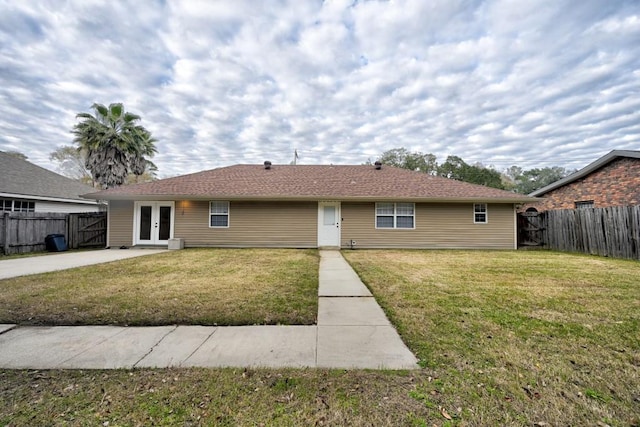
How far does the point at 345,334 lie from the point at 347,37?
35.2 ft

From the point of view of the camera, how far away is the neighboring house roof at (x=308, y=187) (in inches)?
453

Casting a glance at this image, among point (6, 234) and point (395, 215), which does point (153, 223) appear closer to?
point (6, 234)

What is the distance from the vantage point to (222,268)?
679 centimetres

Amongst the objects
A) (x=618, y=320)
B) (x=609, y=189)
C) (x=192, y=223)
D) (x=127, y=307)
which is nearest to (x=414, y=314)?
(x=618, y=320)

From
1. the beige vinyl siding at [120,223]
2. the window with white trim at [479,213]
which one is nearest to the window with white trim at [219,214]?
the beige vinyl siding at [120,223]

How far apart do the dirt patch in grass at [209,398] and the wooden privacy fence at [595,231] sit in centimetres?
1106

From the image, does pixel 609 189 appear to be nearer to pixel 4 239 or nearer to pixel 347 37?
pixel 347 37

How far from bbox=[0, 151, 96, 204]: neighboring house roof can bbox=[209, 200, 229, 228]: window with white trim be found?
570cm

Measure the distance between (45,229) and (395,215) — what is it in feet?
48.1

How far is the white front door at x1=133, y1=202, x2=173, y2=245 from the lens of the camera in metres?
12.0

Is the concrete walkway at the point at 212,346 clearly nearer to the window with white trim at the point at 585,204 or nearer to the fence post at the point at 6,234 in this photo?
the fence post at the point at 6,234

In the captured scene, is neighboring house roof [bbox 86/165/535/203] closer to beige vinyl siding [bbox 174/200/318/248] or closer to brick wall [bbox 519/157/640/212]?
beige vinyl siding [bbox 174/200/318/248]

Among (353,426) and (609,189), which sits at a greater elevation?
(609,189)

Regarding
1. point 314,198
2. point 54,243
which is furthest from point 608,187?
point 54,243
